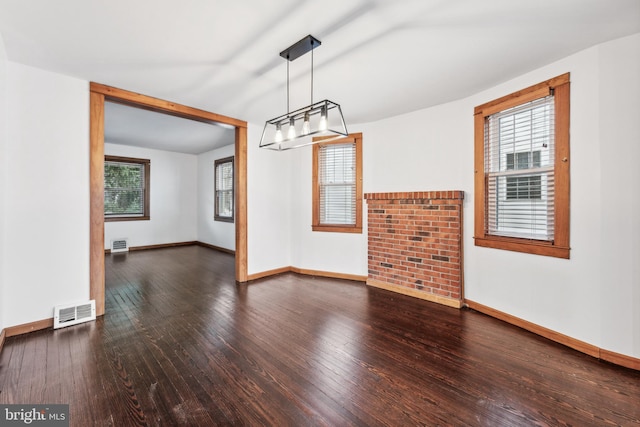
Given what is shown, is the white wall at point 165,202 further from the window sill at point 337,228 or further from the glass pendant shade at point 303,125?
the window sill at point 337,228

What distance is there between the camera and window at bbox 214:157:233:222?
23.2 feet

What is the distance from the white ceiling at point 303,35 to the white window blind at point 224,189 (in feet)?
12.8

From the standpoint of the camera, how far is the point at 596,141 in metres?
2.32

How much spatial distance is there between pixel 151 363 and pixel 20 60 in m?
2.93

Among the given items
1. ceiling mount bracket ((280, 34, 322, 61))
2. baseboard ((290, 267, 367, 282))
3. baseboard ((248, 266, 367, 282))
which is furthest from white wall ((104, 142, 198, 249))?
ceiling mount bracket ((280, 34, 322, 61))

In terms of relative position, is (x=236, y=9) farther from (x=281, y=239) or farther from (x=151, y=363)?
(x=281, y=239)

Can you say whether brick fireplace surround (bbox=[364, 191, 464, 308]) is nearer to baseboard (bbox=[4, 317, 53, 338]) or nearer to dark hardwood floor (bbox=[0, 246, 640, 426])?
dark hardwood floor (bbox=[0, 246, 640, 426])

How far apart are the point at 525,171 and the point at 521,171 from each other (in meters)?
0.04

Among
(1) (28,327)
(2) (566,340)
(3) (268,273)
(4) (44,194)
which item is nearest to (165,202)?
(3) (268,273)

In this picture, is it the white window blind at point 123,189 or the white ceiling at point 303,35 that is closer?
the white ceiling at point 303,35

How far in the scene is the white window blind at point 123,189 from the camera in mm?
6930

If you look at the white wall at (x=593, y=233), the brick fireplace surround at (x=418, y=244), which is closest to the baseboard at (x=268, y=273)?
the brick fireplace surround at (x=418, y=244)

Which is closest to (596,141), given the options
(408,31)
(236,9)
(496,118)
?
(496,118)
